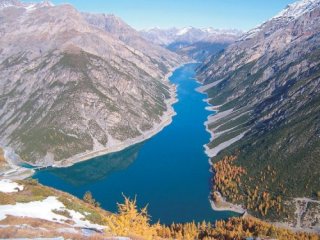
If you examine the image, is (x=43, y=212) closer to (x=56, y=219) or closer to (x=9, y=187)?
(x=56, y=219)

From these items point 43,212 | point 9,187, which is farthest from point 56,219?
point 9,187

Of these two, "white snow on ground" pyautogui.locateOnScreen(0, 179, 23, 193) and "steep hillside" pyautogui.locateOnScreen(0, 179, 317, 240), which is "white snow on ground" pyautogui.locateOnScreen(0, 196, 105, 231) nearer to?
"steep hillside" pyautogui.locateOnScreen(0, 179, 317, 240)

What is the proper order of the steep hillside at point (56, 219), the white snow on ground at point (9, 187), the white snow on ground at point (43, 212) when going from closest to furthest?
the steep hillside at point (56, 219) → the white snow on ground at point (43, 212) → the white snow on ground at point (9, 187)

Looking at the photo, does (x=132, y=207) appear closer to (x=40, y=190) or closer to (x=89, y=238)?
(x=89, y=238)

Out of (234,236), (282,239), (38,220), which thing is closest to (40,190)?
(38,220)

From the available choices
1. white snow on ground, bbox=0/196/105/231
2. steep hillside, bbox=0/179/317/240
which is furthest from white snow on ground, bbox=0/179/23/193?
white snow on ground, bbox=0/196/105/231

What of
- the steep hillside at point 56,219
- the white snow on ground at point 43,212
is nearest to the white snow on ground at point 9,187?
the steep hillside at point 56,219

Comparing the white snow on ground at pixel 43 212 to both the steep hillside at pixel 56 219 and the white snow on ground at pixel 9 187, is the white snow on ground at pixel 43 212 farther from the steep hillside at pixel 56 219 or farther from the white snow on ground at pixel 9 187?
the white snow on ground at pixel 9 187

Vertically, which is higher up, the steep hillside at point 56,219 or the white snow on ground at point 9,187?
the white snow on ground at point 9,187
